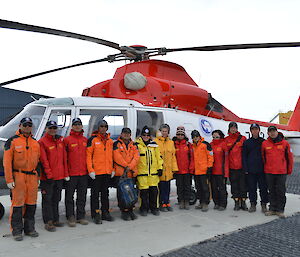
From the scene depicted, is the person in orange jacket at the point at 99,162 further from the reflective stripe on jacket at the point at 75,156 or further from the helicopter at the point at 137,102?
the helicopter at the point at 137,102

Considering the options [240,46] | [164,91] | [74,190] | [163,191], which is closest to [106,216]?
[74,190]

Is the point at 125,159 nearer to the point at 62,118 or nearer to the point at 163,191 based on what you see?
the point at 163,191

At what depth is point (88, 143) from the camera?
4898 mm

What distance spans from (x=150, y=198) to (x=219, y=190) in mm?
1441

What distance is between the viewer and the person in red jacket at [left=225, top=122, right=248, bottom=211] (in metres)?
5.80

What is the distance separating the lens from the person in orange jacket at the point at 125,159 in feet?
16.6

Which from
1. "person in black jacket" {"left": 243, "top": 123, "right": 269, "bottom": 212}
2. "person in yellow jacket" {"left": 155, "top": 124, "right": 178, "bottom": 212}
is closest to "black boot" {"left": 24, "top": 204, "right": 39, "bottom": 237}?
"person in yellow jacket" {"left": 155, "top": 124, "right": 178, "bottom": 212}

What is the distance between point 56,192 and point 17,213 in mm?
668

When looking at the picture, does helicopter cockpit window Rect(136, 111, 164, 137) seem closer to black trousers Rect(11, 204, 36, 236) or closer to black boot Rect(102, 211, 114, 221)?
black boot Rect(102, 211, 114, 221)

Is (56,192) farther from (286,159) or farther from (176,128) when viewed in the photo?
(286,159)

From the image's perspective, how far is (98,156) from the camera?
4879 millimetres

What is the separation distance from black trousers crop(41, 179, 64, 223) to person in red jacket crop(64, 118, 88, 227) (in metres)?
0.18

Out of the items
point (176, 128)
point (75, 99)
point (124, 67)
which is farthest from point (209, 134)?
point (75, 99)

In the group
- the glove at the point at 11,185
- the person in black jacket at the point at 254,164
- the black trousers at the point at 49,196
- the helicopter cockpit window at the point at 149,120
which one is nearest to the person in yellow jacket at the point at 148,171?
the helicopter cockpit window at the point at 149,120
